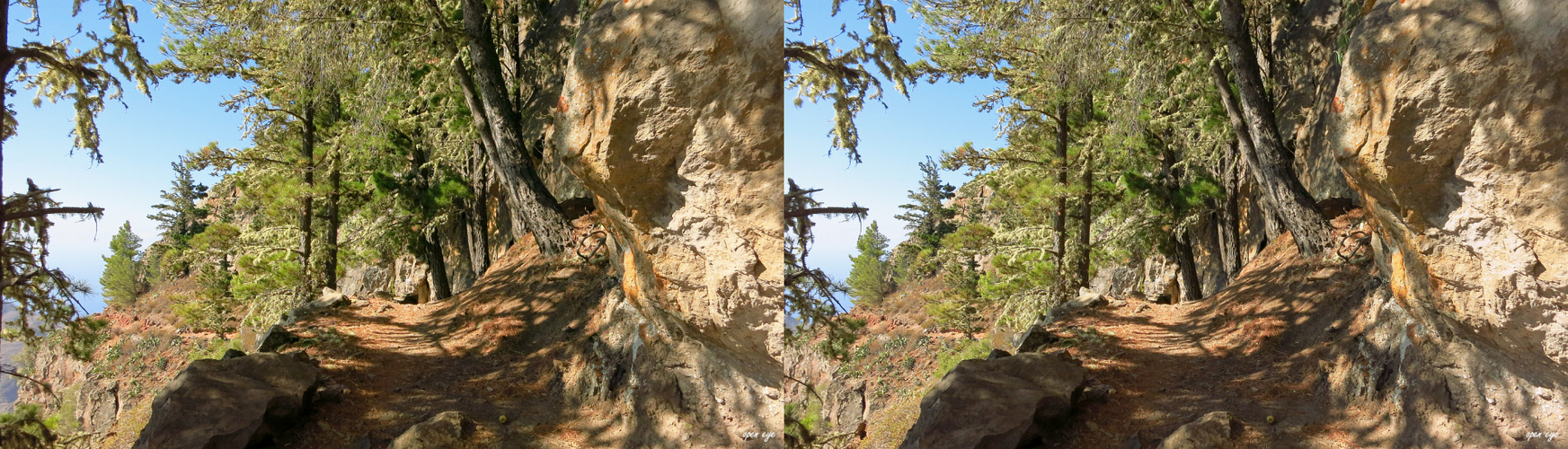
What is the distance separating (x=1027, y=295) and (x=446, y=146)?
8604 millimetres

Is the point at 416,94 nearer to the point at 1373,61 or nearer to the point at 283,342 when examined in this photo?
the point at 283,342

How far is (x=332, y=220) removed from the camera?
12258 millimetres

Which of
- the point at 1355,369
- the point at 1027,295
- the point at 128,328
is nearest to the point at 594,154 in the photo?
the point at 1355,369

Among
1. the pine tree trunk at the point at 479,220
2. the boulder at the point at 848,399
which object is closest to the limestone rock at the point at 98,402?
the pine tree trunk at the point at 479,220

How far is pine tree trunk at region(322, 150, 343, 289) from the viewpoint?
11945 mm

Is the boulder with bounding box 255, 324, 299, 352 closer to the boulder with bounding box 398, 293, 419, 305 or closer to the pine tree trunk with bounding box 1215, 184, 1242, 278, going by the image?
the boulder with bounding box 398, 293, 419, 305

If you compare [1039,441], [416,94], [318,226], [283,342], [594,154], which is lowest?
[1039,441]

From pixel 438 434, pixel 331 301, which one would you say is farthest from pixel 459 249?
pixel 438 434

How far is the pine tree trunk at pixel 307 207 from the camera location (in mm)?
11930

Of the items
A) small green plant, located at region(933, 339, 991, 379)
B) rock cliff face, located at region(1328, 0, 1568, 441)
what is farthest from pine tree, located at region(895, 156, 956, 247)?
rock cliff face, located at region(1328, 0, 1568, 441)

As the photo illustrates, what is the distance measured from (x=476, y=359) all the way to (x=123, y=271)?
22623 mm

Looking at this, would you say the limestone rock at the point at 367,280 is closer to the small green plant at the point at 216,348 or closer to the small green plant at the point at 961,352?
the small green plant at the point at 216,348

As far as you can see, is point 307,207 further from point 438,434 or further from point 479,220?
point 438,434

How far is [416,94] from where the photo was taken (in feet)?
35.2
